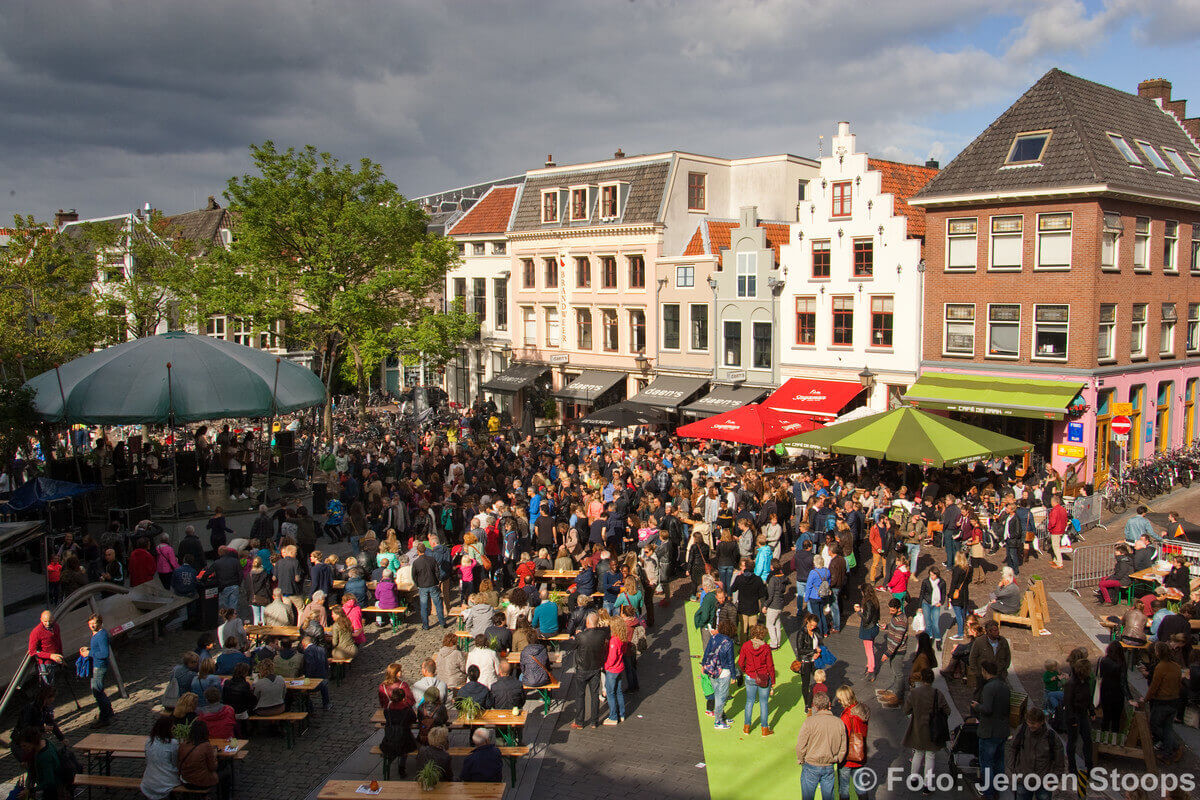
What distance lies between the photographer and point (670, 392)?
112 feet

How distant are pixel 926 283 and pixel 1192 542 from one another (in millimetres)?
12772

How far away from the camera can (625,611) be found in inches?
505

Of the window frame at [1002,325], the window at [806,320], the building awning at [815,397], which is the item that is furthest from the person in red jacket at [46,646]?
the window frame at [1002,325]

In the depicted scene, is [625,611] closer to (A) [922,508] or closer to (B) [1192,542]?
(A) [922,508]

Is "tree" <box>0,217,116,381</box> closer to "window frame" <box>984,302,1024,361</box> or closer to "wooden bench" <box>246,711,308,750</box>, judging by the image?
"wooden bench" <box>246,711,308,750</box>

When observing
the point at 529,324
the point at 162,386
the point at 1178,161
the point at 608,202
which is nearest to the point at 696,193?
the point at 608,202

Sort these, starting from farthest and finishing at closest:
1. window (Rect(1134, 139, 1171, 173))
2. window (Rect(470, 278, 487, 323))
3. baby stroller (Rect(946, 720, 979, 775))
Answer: window (Rect(470, 278, 487, 323)) → window (Rect(1134, 139, 1171, 173)) → baby stroller (Rect(946, 720, 979, 775))

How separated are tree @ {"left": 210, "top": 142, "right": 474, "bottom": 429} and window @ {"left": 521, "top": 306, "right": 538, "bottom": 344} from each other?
6048 millimetres

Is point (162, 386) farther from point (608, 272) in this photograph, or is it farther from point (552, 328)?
point (552, 328)

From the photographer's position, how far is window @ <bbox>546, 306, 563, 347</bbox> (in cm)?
4094

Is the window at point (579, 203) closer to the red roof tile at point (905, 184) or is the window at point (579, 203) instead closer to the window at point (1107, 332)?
the red roof tile at point (905, 184)

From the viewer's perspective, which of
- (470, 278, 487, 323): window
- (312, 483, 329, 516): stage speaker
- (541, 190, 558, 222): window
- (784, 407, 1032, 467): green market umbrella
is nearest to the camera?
(784, 407, 1032, 467): green market umbrella

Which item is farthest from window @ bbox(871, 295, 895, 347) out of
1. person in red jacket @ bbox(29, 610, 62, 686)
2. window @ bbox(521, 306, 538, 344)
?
person in red jacket @ bbox(29, 610, 62, 686)

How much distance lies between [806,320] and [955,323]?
5.33 metres
